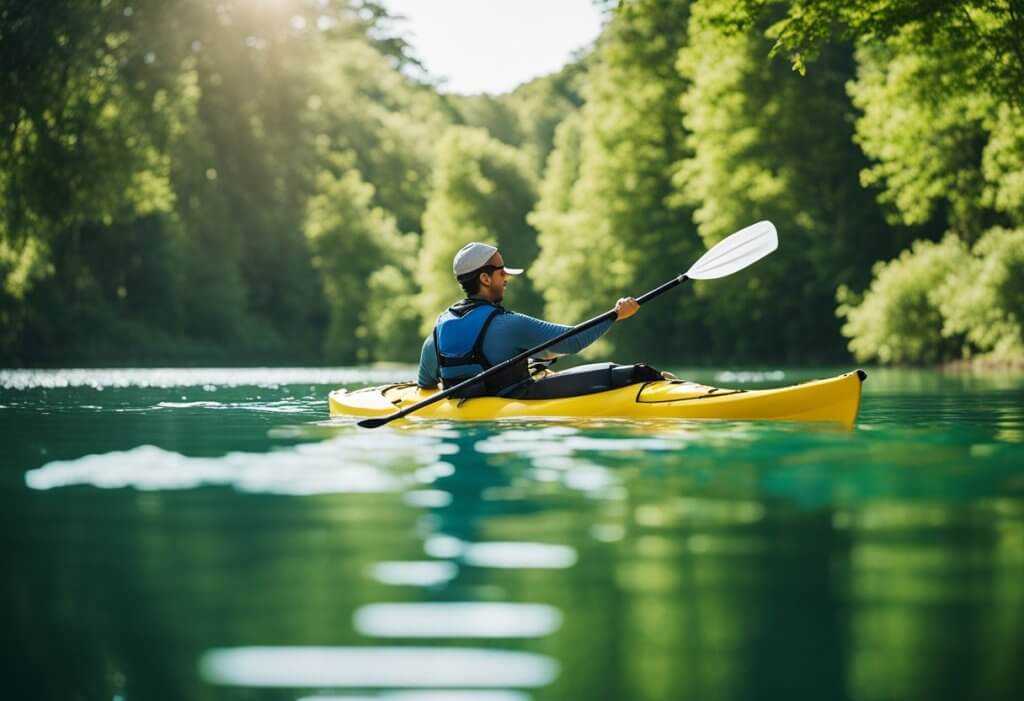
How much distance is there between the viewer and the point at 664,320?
1248 inches

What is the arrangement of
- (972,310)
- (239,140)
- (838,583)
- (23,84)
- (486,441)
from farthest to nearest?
(239,140) → (23,84) → (972,310) → (486,441) → (838,583)

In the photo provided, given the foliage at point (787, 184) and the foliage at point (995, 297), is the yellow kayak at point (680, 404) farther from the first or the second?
the foliage at point (787, 184)

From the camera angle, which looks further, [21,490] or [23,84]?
[23,84]

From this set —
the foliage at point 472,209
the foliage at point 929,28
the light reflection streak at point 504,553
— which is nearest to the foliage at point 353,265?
the foliage at point 472,209

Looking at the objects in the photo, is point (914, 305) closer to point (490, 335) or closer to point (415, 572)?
point (490, 335)

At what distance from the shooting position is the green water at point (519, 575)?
2.61 m

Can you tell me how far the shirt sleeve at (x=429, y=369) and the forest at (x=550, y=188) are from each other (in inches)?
239

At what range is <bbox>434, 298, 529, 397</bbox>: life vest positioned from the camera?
8477mm

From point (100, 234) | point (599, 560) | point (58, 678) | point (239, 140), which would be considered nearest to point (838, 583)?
point (599, 560)

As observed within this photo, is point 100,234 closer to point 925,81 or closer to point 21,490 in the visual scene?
point 925,81

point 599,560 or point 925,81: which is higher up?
point 925,81

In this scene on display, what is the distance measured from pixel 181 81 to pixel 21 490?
79.8 ft

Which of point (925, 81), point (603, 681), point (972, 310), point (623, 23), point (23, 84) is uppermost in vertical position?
point (623, 23)

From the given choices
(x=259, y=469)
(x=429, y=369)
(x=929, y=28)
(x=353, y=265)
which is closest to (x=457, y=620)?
(x=259, y=469)
